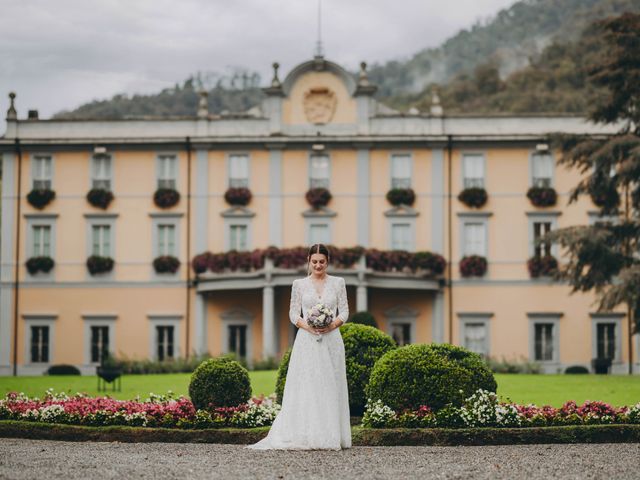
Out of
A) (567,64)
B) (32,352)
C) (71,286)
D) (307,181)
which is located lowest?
(32,352)

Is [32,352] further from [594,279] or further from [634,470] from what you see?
[634,470]

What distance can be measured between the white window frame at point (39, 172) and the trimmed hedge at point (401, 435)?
1081 inches

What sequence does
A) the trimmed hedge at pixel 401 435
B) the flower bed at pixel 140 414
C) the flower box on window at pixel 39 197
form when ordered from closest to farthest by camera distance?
the trimmed hedge at pixel 401 435, the flower bed at pixel 140 414, the flower box on window at pixel 39 197

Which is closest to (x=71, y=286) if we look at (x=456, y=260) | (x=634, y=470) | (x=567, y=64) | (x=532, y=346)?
(x=456, y=260)

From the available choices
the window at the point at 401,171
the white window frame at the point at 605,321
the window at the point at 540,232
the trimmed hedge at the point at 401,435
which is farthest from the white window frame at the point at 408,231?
the trimmed hedge at the point at 401,435

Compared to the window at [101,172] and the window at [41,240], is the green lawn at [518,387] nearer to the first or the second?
the window at [41,240]

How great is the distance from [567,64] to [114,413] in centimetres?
6229

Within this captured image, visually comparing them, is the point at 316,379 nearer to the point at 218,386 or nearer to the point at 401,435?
the point at 401,435

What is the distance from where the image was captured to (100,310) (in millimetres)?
40938

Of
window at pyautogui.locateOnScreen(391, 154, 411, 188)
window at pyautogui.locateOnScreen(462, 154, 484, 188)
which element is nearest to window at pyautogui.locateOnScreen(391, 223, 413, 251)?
→ window at pyautogui.locateOnScreen(391, 154, 411, 188)

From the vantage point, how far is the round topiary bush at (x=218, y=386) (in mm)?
15836

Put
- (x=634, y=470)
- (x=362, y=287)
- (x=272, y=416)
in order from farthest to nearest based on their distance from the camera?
(x=362, y=287)
(x=272, y=416)
(x=634, y=470)

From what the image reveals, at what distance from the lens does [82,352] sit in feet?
134

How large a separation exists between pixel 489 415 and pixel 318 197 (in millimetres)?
26094
